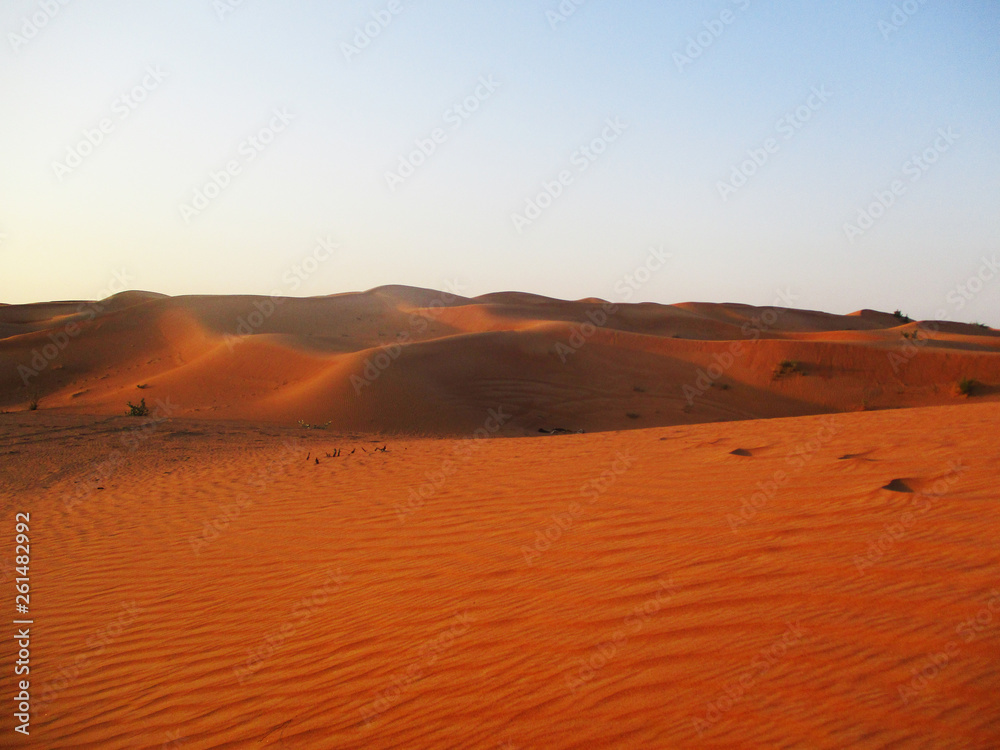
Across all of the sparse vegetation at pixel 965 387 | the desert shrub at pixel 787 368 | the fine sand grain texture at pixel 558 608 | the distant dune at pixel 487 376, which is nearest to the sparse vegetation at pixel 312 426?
the distant dune at pixel 487 376

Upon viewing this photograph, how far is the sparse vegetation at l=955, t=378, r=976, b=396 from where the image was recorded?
17328 millimetres

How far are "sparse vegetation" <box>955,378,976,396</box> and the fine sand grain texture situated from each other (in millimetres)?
12449

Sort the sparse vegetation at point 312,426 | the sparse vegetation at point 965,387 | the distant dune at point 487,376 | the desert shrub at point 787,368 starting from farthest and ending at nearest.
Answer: the desert shrub at point 787,368
the sparse vegetation at point 965,387
the distant dune at point 487,376
the sparse vegetation at point 312,426

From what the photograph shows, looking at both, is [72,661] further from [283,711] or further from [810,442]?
[810,442]

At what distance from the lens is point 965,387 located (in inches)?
684

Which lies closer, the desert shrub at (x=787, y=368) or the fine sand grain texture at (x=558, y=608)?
the fine sand grain texture at (x=558, y=608)

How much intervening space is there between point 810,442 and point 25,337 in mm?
34157

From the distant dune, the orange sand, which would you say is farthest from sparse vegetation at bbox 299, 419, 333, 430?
the orange sand

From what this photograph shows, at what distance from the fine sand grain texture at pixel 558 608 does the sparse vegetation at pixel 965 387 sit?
12.4m

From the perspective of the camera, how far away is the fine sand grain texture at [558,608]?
2.43 metres

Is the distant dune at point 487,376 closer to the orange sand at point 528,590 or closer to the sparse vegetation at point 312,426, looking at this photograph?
the sparse vegetation at point 312,426

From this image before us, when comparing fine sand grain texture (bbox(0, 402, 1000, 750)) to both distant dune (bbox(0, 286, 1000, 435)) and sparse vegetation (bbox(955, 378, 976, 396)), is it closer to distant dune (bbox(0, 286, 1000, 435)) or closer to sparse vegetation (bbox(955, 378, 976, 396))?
distant dune (bbox(0, 286, 1000, 435))

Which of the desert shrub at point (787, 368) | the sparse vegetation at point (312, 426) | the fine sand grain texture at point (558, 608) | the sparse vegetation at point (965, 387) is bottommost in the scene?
the fine sand grain texture at point (558, 608)

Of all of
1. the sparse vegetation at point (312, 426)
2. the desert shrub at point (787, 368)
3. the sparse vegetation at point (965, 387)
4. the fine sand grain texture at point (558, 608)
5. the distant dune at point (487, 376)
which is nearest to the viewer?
the fine sand grain texture at point (558, 608)
